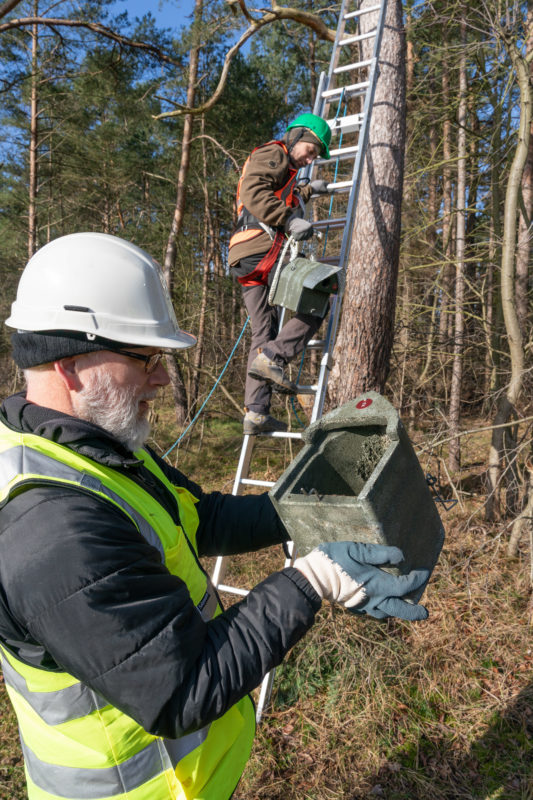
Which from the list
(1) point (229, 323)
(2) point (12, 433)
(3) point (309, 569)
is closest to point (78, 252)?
(2) point (12, 433)

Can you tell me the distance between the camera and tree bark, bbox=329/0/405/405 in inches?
156

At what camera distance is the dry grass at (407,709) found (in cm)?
296

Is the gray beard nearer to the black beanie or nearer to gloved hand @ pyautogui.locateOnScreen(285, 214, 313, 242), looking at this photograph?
the black beanie

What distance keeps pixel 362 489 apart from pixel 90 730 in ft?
3.22

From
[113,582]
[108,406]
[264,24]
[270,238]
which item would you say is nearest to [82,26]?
[264,24]

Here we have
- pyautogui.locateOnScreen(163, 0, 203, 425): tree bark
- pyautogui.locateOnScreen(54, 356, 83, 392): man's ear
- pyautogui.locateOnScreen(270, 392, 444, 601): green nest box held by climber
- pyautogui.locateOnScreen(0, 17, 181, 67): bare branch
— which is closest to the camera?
pyautogui.locateOnScreen(54, 356, 83, 392): man's ear

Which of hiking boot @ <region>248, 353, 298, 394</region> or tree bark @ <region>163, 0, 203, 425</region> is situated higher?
tree bark @ <region>163, 0, 203, 425</region>

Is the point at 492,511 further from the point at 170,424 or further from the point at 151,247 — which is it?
the point at 151,247

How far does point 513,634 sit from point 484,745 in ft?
3.09

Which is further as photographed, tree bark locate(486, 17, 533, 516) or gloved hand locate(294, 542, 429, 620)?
tree bark locate(486, 17, 533, 516)

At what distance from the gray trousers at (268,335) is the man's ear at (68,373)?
1.87 metres

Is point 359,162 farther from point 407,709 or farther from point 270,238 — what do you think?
point 407,709

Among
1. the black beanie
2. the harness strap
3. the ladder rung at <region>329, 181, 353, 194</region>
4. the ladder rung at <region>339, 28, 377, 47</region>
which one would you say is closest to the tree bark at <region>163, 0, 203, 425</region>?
the ladder rung at <region>339, 28, 377, 47</region>

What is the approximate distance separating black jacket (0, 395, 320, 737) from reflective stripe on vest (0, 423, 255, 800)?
50mm
